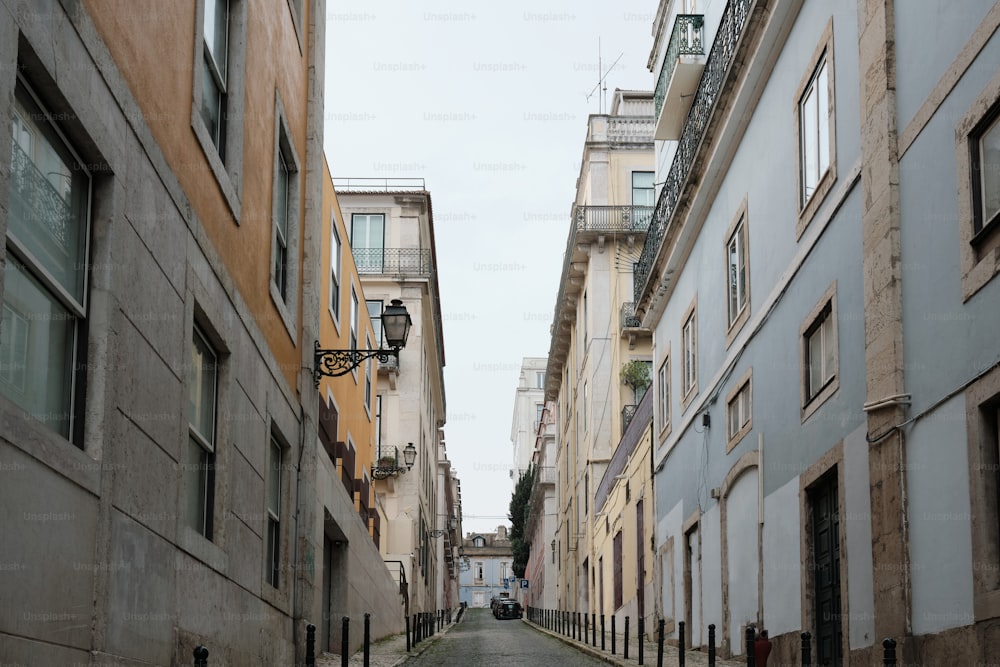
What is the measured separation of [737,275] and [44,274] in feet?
44.0

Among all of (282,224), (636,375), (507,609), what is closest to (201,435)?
(282,224)

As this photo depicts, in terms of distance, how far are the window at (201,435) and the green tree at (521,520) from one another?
7581 centimetres

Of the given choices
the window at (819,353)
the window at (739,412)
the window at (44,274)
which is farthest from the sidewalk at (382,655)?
the window at (44,274)

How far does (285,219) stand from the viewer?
15.2 metres

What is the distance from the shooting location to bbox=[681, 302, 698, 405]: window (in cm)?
2244

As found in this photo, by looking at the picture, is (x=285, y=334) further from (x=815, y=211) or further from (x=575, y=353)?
(x=575, y=353)

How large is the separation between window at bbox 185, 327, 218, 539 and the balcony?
46.4ft

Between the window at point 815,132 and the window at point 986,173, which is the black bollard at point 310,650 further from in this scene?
the window at point 815,132

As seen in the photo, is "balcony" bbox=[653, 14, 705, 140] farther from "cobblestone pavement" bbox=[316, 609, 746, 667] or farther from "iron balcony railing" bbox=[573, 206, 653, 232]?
"iron balcony railing" bbox=[573, 206, 653, 232]

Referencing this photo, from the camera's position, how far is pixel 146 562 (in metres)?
8.31

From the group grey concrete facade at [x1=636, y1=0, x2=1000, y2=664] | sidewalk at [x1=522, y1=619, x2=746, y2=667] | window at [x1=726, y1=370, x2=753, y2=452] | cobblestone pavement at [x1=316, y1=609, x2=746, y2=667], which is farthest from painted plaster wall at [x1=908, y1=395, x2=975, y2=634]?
window at [x1=726, y1=370, x2=753, y2=452]

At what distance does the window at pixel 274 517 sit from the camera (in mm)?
13898

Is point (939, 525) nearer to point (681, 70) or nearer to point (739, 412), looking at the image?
point (739, 412)

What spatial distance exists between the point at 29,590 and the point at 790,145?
1161 centimetres
